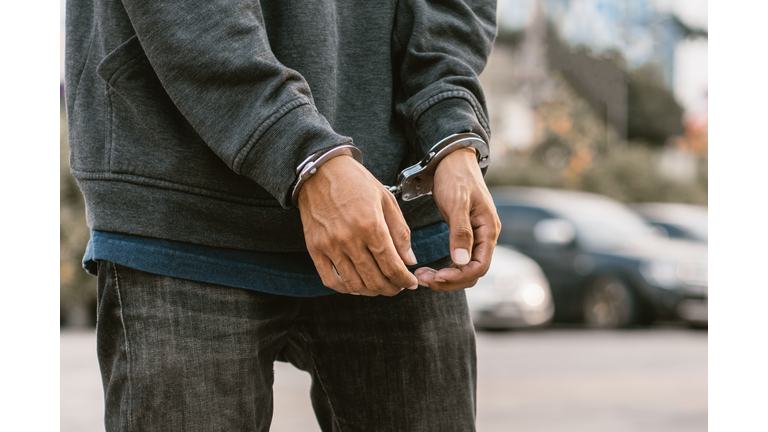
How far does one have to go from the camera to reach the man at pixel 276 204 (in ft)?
3.25

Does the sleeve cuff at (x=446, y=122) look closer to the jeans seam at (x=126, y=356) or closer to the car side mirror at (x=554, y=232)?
the jeans seam at (x=126, y=356)

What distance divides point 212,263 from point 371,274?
30 cm

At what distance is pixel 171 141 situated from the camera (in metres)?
1.10

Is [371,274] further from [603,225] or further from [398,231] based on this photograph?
[603,225]

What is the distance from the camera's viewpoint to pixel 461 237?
3.43 feet

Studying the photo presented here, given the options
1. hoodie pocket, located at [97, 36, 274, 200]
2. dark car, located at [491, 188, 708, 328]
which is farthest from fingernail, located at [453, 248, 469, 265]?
dark car, located at [491, 188, 708, 328]

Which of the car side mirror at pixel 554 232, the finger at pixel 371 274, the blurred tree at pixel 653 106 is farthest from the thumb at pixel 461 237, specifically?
the blurred tree at pixel 653 106

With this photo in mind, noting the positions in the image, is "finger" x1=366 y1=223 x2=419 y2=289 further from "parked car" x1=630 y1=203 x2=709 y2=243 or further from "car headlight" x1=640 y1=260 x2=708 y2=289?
"parked car" x1=630 y1=203 x2=709 y2=243

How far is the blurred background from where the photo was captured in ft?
15.8

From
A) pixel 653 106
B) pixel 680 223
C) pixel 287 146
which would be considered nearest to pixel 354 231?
pixel 287 146

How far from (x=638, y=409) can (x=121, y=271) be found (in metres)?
4.33

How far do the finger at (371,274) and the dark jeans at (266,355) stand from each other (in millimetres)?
258

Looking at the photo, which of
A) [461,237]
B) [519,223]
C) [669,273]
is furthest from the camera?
[519,223]
